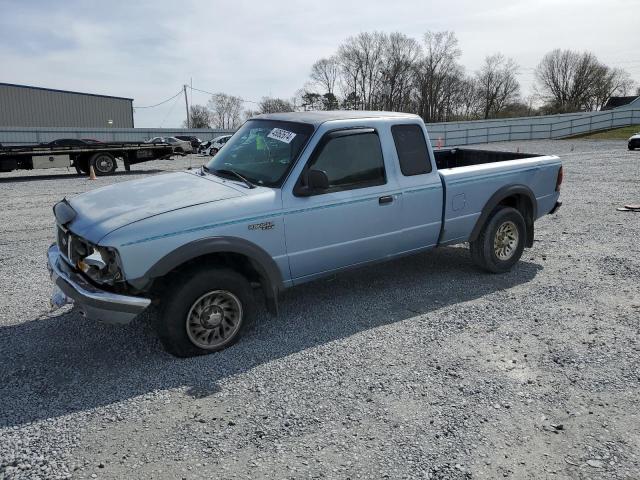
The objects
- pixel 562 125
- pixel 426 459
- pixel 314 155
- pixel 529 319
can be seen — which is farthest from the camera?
pixel 562 125

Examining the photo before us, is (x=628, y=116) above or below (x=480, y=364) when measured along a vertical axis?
above

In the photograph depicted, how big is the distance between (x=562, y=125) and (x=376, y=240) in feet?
138

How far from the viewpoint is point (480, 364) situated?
398 cm

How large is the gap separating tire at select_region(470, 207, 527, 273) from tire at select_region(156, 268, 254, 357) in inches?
118


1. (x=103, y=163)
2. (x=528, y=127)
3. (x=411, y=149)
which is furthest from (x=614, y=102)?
(x=411, y=149)

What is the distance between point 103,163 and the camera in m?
19.5

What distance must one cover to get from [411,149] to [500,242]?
1.80 m

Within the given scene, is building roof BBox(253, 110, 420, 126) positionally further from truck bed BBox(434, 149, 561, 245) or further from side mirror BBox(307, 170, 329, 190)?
truck bed BBox(434, 149, 561, 245)

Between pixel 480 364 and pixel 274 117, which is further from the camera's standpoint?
pixel 274 117

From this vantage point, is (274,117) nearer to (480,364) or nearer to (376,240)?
(376,240)

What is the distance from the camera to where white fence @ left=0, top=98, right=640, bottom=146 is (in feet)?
128

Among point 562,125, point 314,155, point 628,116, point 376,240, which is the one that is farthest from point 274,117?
point 628,116

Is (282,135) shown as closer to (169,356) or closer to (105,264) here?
(105,264)

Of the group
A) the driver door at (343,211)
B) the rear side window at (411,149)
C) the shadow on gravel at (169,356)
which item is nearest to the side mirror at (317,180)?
the driver door at (343,211)
